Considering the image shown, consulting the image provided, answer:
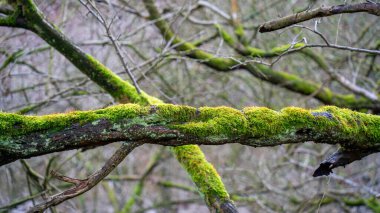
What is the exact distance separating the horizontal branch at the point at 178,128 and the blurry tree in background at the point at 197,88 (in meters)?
0.01

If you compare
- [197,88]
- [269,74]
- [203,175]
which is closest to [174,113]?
[203,175]

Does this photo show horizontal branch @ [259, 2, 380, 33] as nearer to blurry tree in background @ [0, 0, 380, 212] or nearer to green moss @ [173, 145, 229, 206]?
blurry tree in background @ [0, 0, 380, 212]

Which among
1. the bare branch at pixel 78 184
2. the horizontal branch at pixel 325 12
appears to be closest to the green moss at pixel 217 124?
the bare branch at pixel 78 184

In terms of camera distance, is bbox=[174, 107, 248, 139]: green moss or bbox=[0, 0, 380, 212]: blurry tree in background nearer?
bbox=[174, 107, 248, 139]: green moss

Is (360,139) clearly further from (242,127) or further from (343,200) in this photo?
(343,200)

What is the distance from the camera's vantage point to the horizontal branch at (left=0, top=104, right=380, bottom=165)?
2.69 metres

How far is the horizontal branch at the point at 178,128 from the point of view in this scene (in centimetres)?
269

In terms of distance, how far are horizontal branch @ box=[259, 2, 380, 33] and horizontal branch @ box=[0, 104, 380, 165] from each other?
61 centimetres

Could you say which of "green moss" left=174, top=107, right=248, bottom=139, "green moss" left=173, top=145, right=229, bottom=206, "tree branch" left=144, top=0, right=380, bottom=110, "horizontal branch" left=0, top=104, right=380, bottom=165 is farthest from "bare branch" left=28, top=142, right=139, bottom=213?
"tree branch" left=144, top=0, right=380, bottom=110

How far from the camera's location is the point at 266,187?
7.69 m

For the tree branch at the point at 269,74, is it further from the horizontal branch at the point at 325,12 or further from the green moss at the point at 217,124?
the green moss at the point at 217,124

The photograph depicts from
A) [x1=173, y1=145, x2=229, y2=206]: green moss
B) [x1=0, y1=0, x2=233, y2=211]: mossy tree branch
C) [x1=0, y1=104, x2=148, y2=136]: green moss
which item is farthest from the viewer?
[x1=0, y1=0, x2=233, y2=211]: mossy tree branch

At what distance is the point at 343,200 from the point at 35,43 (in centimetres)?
583

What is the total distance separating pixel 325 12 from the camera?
299cm
